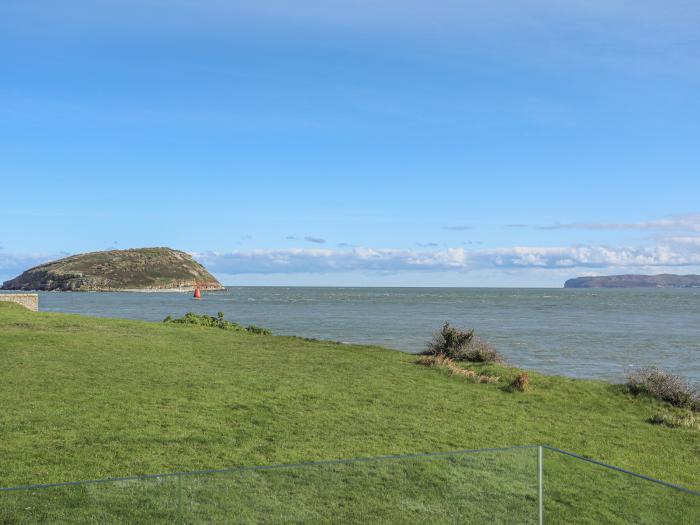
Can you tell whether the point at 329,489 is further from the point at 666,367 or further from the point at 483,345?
the point at 666,367

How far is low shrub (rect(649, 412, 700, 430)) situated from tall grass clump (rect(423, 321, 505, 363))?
373 inches

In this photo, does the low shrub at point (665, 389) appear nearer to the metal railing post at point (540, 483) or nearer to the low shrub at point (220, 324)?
the metal railing post at point (540, 483)

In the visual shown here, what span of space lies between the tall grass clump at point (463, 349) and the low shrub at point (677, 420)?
9464 millimetres

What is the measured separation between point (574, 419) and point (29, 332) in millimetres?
21686

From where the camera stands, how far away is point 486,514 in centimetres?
820

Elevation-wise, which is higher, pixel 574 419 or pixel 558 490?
pixel 558 490

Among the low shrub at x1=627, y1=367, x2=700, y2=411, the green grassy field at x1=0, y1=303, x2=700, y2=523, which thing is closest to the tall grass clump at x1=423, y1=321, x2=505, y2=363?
the green grassy field at x1=0, y1=303, x2=700, y2=523

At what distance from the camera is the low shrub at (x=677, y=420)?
1867 centimetres

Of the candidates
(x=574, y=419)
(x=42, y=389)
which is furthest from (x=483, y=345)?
(x=42, y=389)

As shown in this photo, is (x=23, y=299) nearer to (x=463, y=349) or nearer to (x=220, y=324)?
(x=220, y=324)

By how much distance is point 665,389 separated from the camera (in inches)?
861

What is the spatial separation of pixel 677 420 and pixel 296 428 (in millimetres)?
10984

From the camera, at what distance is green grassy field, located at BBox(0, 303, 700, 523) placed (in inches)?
304

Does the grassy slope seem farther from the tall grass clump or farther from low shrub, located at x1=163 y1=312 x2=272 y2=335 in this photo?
low shrub, located at x1=163 y1=312 x2=272 y2=335
